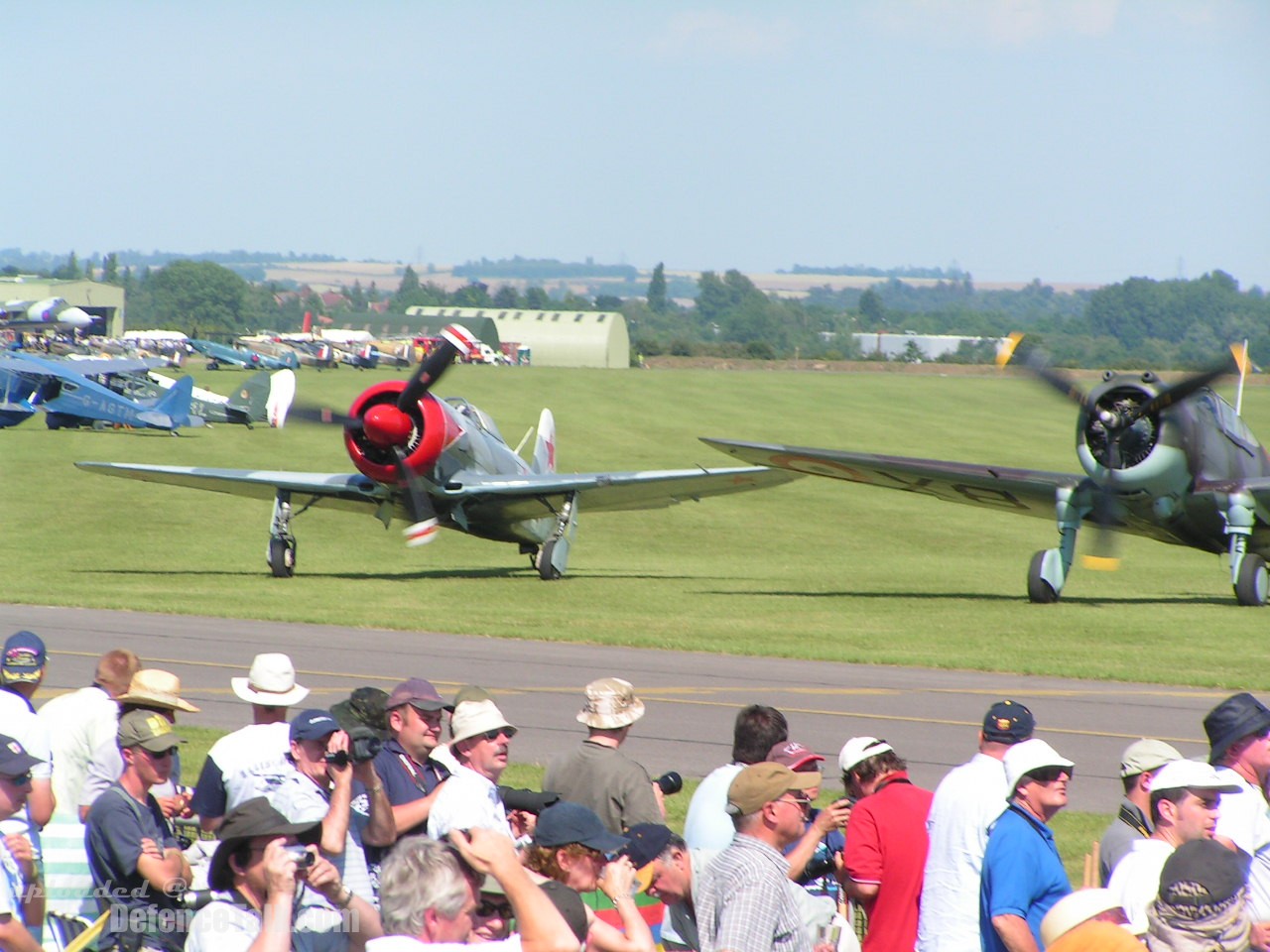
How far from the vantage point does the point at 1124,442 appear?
68.4 ft

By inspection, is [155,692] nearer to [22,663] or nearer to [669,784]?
[22,663]

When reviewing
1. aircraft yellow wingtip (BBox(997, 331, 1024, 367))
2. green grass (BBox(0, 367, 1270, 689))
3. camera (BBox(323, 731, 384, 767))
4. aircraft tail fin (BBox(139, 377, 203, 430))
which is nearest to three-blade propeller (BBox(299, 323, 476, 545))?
green grass (BBox(0, 367, 1270, 689))

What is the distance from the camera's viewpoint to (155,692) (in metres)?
6.73

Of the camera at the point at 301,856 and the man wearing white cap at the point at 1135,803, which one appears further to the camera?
the man wearing white cap at the point at 1135,803

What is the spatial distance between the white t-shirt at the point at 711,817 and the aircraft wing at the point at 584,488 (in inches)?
693

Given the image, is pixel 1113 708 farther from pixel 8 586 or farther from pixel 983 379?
pixel 983 379

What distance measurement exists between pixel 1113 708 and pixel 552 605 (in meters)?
9.15

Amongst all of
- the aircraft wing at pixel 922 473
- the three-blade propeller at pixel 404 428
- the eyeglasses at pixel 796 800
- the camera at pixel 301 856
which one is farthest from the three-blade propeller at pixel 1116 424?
the camera at pixel 301 856

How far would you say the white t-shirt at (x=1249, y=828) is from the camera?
582 centimetres

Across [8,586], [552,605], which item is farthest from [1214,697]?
[8,586]

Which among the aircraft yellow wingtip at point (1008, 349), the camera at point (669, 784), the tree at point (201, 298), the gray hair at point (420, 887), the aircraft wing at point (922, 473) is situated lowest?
the tree at point (201, 298)

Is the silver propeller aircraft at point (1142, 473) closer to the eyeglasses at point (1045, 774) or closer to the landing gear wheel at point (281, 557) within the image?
the landing gear wheel at point (281, 557)

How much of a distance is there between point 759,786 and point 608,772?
1484mm

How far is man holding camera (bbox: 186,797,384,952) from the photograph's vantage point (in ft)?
15.4
